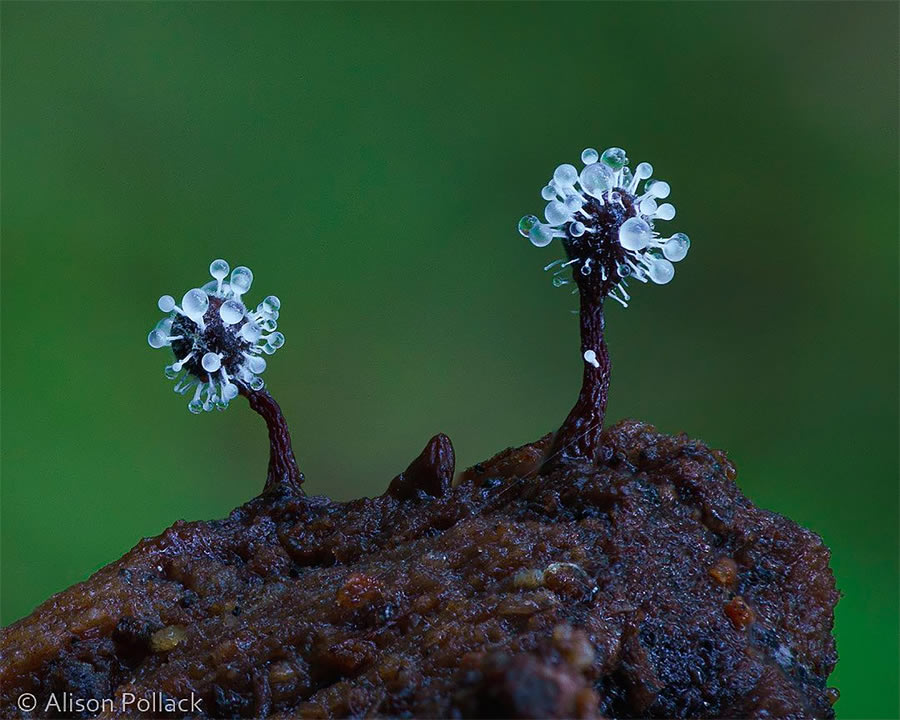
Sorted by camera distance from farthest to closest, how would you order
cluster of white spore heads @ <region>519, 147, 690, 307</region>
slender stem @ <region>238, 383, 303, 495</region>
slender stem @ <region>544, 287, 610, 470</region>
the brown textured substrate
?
slender stem @ <region>238, 383, 303, 495</region>, slender stem @ <region>544, 287, 610, 470</region>, cluster of white spore heads @ <region>519, 147, 690, 307</region>, the brown textured substrate

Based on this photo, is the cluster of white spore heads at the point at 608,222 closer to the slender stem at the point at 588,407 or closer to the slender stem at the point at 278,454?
the slender stem at the point at 588,407

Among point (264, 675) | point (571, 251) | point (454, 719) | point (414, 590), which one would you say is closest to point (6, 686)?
point (264, 675)

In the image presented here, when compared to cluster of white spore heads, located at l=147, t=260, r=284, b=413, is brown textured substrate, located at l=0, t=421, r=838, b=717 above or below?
below

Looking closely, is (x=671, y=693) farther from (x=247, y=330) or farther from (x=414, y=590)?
(x=247, y=330)

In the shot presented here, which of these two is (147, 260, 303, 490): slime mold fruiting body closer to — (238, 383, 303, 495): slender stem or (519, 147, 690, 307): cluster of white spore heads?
(238, 383, 303, 495): slender stem

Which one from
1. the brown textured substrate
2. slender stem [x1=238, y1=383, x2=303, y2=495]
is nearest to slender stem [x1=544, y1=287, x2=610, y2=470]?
the brown textured substrate

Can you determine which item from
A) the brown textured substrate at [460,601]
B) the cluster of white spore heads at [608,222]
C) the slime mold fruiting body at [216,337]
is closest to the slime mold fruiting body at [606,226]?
the cluster of white spore heads at [608,222]

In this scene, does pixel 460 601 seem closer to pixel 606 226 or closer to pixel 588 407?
pixel 588 407
